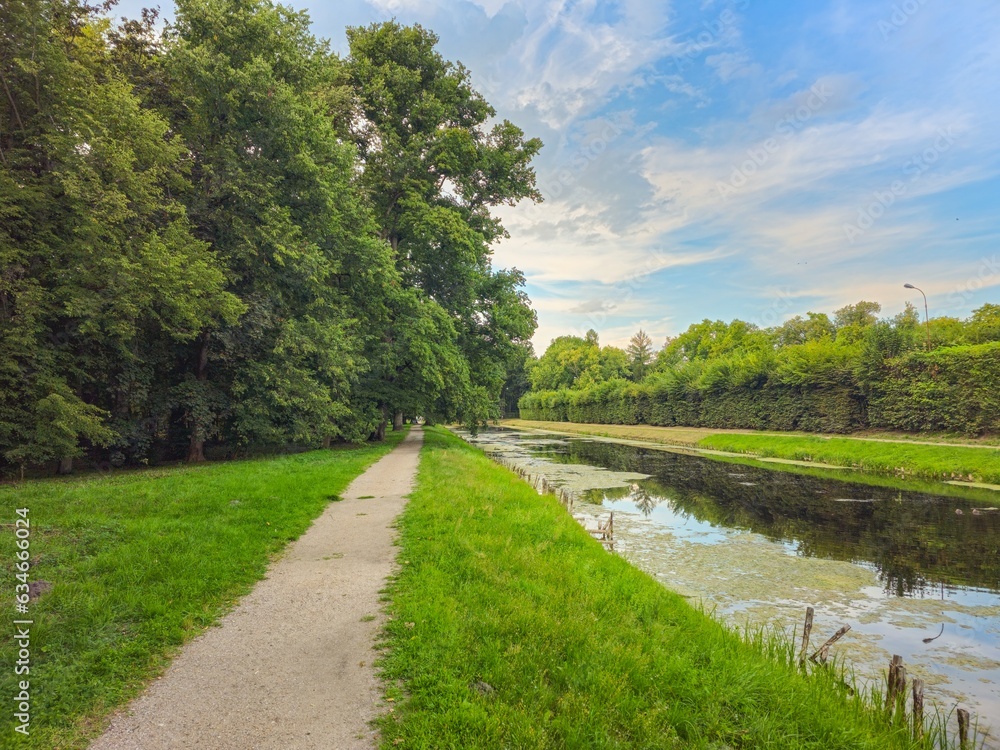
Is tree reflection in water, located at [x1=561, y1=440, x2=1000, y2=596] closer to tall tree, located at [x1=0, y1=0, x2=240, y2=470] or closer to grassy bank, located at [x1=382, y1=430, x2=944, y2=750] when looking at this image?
grassy bank, located at [x1=382, y1=430, x2=944, y2=750]

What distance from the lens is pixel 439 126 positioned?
1142 inches

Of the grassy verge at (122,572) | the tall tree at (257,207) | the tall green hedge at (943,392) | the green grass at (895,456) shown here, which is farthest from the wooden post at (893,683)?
the tall green hedge at (943,392)

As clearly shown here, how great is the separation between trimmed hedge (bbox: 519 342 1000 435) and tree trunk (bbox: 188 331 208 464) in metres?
34.4

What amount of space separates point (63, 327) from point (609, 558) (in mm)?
16511

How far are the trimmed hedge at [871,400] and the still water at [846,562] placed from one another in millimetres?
9823

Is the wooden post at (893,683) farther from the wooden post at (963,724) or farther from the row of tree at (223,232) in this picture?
the row of tree at (223,232)

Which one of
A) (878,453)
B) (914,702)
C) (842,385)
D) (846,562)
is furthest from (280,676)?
(842,385)

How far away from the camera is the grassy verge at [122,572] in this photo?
3.99 meters

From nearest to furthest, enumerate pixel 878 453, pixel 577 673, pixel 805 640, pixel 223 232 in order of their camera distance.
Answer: pixel 577 673, pixel 805 640, pixel 223 232, pixel 878 453

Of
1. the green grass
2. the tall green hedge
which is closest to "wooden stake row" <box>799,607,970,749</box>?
the green grass

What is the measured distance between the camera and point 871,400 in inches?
1220

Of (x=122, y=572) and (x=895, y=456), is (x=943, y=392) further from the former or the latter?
(x=122, y=572)

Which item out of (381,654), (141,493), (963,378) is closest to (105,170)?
(141,493)

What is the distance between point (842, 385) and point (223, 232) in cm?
3621
